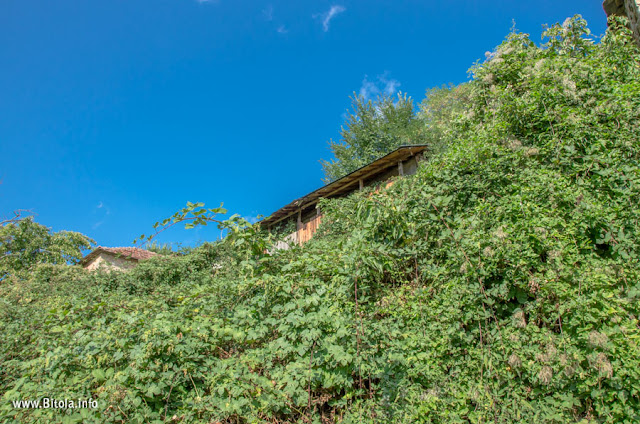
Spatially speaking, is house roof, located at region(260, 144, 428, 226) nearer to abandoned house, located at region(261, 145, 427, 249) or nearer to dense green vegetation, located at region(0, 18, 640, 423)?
abandoned house, located at region(261, 145, 427, 249)

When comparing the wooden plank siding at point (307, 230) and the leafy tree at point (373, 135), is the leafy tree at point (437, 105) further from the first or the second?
the wooden plank siding at point (307, 230)

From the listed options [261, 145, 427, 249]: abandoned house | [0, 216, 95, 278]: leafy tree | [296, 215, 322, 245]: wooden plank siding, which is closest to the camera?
[261, 145, 427, 249]: abandoned house

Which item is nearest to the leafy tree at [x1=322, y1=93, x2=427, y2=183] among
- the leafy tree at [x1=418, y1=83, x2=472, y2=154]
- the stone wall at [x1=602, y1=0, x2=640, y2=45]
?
the leafy tree at [x1=418, y1=83, x2=472, y2=154]

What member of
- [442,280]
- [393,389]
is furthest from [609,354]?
[393,389]

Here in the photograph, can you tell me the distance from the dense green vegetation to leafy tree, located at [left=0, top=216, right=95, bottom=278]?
66.7 ft

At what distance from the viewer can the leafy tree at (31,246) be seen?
64.5 ft

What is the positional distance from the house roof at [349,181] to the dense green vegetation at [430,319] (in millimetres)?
7102

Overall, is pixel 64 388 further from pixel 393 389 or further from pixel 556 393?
pixel 556 393

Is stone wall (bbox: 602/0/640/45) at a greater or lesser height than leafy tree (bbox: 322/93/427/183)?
lesser

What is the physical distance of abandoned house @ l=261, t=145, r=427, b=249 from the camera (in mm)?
11844

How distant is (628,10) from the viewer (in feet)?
21.5

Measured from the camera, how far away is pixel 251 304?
3639 millimetres

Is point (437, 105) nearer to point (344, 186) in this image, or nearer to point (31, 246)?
point (344, 186)

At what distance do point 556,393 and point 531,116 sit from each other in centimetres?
359
